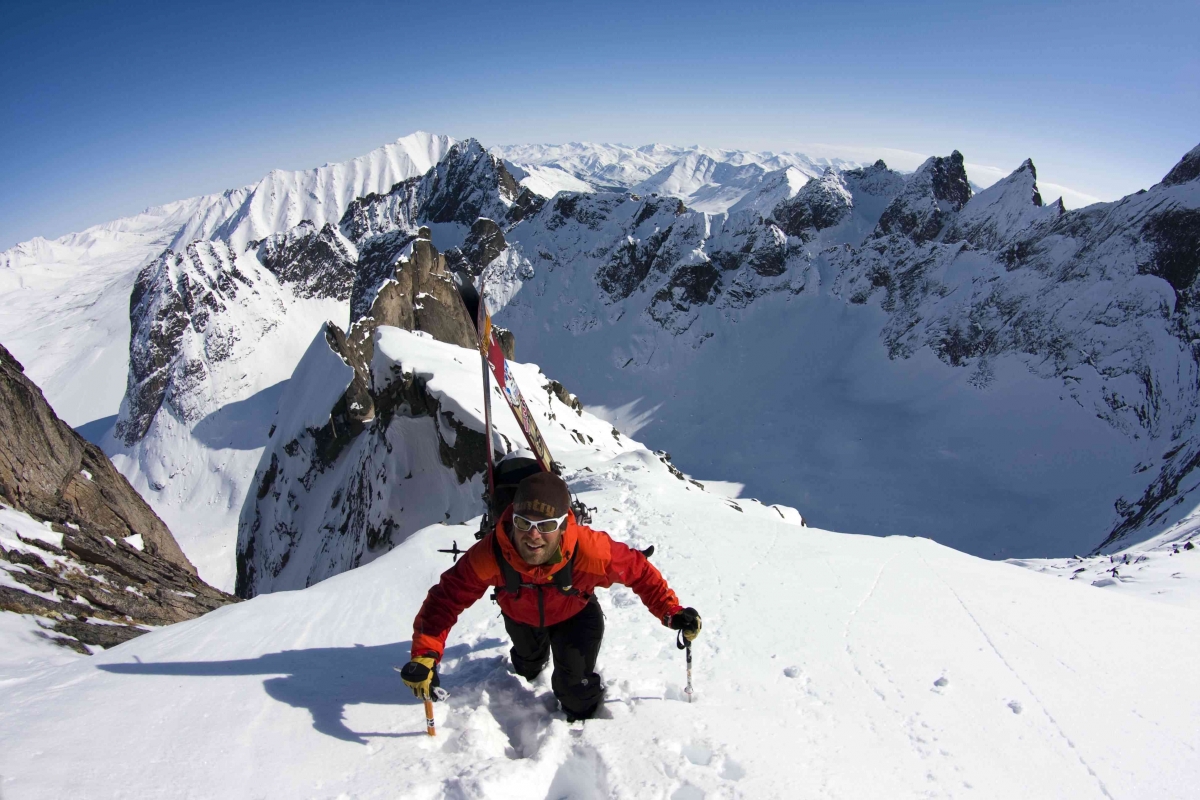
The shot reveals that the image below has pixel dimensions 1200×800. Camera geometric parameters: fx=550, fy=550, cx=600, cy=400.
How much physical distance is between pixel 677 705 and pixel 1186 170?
68.8m

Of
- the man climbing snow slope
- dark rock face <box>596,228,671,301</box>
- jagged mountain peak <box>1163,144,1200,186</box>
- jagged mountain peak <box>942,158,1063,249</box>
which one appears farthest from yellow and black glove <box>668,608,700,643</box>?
dark rock face <box>596,228,671,301</box>

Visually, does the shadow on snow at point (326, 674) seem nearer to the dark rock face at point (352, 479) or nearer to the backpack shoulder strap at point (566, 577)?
the backpack shoulder strap at point (566, 577)

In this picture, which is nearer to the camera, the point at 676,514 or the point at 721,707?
the point at 721,707

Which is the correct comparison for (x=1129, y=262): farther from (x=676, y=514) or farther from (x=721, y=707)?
(x=721, y=707)

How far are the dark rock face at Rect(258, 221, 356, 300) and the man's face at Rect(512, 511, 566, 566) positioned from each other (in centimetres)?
9606

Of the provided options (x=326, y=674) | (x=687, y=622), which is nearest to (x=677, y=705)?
(x=687, y=622)

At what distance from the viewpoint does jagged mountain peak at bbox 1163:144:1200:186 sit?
1812 inches

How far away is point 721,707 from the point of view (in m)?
4.32

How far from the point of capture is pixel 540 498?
363 centimetres

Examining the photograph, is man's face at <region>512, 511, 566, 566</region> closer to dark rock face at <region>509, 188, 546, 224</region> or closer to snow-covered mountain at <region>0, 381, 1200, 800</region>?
snow-covered mountain at <region>0, 381, 1200, 800</region>

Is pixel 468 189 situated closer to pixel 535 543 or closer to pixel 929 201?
pixel 929 201

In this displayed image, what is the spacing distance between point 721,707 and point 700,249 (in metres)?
79.5

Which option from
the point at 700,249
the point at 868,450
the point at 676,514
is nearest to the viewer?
the point at 676,514

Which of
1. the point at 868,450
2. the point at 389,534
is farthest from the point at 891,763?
the point at 868,450
